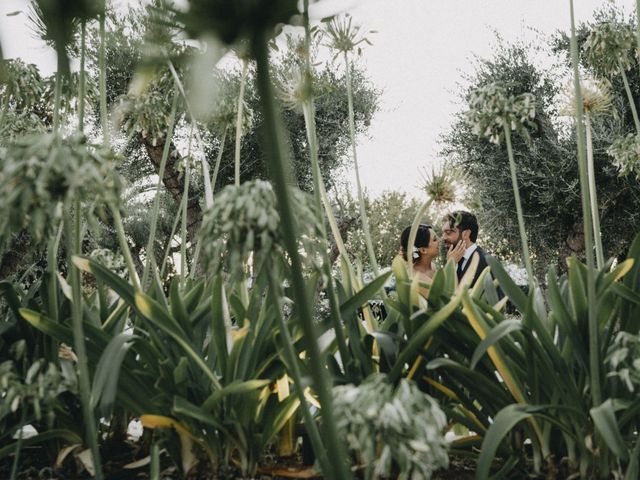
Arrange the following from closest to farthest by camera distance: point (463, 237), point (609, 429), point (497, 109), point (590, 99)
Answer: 1. point (609, 429)
2. point (497, 109)
3. point (590, 99)
4. point (463, 237)

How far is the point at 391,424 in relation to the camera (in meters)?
1.05

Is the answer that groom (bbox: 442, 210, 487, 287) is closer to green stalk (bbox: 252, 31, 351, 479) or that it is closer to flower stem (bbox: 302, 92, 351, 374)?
flower stem (bbox: 302, 92, 351, 374)

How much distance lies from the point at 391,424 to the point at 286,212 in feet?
1.91

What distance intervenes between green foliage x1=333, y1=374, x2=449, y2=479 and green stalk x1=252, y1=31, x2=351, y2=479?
35cm

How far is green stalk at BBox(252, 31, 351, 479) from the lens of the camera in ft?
1.87

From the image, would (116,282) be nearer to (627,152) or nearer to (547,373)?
(547,373)

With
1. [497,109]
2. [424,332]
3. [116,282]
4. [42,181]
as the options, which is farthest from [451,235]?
[42,181]

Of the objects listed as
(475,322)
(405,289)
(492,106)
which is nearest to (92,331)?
(405,289)

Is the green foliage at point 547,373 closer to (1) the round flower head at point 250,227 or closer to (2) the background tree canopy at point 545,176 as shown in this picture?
(1) the round flower head at point 250,227

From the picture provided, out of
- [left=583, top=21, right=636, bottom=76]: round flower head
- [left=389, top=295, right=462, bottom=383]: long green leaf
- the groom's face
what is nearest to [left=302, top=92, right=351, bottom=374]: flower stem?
[left=389, top=295, right=462, bottom=383]: long green leaf

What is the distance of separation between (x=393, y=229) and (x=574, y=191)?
13425 millimetres

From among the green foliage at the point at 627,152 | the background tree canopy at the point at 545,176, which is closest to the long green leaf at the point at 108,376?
the green foliage at the point at 627,152

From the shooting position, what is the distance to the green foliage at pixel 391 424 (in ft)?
3.46

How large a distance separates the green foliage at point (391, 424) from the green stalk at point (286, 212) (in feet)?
1.15
